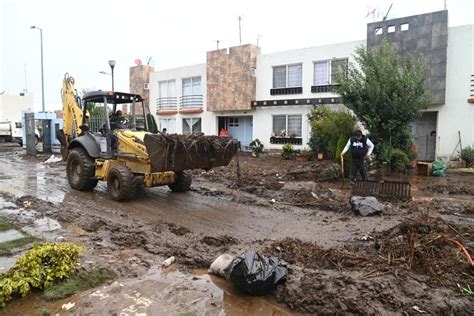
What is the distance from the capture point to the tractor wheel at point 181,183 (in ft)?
33.6

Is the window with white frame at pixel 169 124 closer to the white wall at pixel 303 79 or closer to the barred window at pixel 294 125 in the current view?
the white wall at pixel 303 79

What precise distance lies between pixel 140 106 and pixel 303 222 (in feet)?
20.2

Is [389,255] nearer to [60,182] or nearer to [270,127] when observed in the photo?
[60,182]

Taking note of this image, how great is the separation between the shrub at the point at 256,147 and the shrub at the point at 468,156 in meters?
9.78

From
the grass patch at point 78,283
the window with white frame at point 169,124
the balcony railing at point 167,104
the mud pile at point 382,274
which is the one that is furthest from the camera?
the window with white frame at point 169,124

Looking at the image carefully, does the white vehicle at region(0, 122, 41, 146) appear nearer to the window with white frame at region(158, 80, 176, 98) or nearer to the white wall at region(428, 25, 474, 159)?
the window with white frame at region(158, 80, 176, 98)

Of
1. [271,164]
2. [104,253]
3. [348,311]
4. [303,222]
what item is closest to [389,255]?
[348,311]

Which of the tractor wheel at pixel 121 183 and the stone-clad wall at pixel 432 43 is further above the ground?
the stone-clad wall at pixel 432 43

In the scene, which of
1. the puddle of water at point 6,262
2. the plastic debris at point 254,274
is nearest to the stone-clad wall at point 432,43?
the plastic debris at point 254,274

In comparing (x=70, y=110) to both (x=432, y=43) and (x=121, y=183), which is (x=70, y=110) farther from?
(x=432, y=43)

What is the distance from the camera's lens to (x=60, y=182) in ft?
39.3

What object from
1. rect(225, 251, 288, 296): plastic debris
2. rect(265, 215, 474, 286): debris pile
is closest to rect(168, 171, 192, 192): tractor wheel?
rect(265, 215, 474, 286): debris pile

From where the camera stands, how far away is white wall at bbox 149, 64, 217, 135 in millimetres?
23653

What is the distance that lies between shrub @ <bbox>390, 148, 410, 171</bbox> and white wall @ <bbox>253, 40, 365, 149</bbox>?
5860mm
